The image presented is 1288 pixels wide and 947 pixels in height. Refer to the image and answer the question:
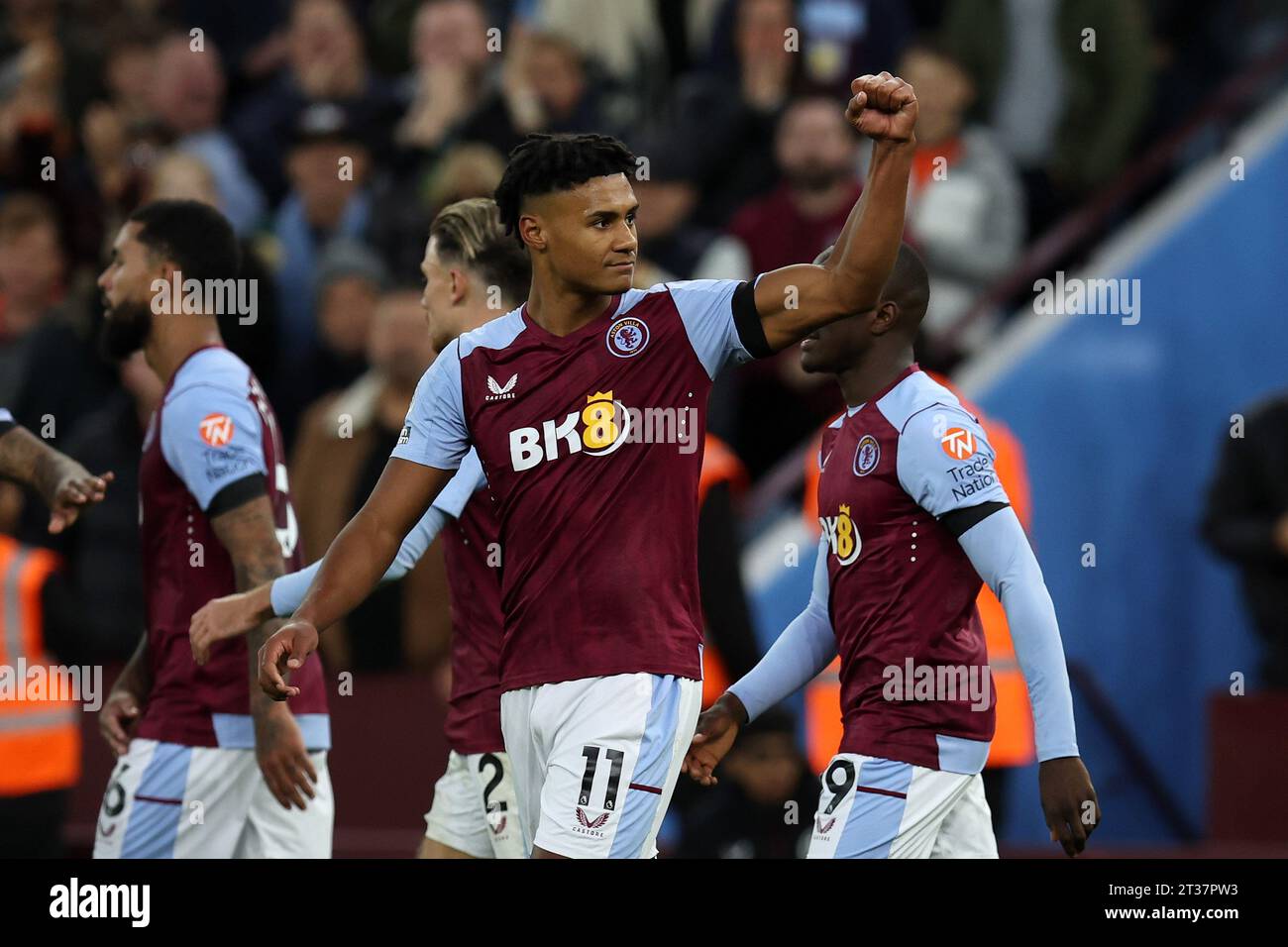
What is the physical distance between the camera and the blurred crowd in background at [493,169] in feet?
32.7

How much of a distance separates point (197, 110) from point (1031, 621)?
8659 mm

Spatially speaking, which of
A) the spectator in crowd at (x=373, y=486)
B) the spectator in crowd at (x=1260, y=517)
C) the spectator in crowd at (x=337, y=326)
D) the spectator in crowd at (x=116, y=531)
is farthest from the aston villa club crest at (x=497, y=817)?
the spectator in crowd at (x=337, y=326)

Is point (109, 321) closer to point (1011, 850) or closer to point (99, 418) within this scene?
point (99, 418)

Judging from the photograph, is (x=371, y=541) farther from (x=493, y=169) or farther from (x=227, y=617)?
(x=493, y=169)

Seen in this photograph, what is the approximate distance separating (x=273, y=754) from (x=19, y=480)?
116cm

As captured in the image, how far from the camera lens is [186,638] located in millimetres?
6262

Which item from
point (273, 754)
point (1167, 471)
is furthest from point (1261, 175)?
point (273, 754)

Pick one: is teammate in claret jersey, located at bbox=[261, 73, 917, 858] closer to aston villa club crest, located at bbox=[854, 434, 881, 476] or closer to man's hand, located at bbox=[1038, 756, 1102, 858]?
aston villa club crest, located at bbox=[854, 434, 881, 476]

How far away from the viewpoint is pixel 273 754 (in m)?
5.95

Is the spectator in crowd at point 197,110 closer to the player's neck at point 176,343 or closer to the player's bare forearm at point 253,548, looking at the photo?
the player's neck at point 176,343

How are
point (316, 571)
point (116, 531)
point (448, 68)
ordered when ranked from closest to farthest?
point (316, 571) → point (116, 531) → point (448, 68)

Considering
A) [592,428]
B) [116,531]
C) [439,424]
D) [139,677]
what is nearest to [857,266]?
[592,428]

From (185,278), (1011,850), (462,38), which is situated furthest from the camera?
(462,38)

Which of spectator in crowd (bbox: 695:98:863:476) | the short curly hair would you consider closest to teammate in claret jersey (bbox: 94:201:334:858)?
the short curly hair
